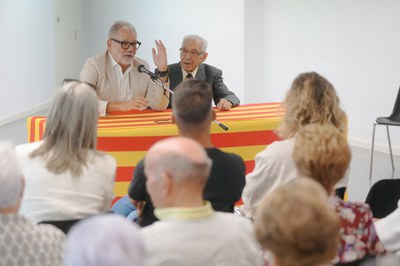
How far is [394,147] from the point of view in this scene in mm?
7117

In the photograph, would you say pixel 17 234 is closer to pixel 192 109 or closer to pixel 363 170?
pixel 192 109

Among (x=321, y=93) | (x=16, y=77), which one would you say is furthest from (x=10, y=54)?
(x=321, y=93)

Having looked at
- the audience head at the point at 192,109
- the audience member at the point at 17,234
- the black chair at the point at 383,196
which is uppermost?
the audience head at the point at 192,109

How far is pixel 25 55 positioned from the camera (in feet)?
29.4

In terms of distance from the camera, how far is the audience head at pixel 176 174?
2.35m

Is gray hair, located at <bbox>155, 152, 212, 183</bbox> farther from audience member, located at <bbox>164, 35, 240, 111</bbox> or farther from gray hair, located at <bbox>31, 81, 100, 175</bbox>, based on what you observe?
audience member, located at <bbox>164, 35, 240, 111</bbox>

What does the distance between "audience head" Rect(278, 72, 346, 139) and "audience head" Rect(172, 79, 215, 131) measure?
45 centimetres

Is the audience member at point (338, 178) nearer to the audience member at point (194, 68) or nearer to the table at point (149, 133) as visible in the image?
the table at point (149, 133)

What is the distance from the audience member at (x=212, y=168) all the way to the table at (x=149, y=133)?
4.13 ft

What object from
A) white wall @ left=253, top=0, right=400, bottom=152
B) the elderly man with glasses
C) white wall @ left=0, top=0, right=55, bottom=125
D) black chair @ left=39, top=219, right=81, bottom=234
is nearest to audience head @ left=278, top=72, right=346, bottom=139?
black chair @ left=39, top=219, right=81, bottom=234

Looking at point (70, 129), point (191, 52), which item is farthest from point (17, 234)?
point (191, 52)

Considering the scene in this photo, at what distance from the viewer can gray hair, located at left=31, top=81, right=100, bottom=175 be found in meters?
3.06

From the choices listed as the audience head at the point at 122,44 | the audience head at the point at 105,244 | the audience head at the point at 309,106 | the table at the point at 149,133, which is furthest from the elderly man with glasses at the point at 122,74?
the audience head at the point at 105,244

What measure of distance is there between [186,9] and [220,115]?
419 cm
